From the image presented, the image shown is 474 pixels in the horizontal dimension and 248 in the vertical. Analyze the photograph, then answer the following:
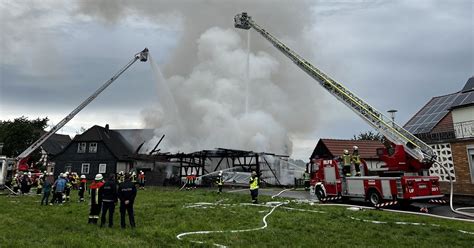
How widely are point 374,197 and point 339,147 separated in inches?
690

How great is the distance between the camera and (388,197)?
13.4 metres

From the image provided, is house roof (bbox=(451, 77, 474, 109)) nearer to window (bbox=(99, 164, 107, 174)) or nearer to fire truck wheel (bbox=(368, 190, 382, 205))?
fire truck wheel (bbox=(368, 190, 382, 205))

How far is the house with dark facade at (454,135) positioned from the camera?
16.7 meters

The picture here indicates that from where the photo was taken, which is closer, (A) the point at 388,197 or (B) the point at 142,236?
(B) the point at 142,236

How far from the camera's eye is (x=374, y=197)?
554 inches

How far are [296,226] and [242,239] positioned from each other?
89.2 inches

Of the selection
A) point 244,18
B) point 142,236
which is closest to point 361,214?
point 142,236

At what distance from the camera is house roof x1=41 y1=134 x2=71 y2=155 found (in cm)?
5328

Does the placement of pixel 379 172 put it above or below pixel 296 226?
above

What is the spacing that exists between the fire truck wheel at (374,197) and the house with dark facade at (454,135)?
13.8ft

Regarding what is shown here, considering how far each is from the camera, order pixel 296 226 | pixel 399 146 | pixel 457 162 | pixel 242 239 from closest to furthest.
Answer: pixel 242 239 < pixel 296 226 < pixel 399 146 < pixel 457 162

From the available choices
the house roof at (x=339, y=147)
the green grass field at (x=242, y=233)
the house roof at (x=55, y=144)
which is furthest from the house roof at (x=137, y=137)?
the green grass field at (x=242, y=233)

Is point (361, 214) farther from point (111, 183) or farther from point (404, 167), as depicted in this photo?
point (111, 183)

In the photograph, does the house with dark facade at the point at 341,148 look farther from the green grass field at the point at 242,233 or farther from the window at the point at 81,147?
the window at the point at 81,147
